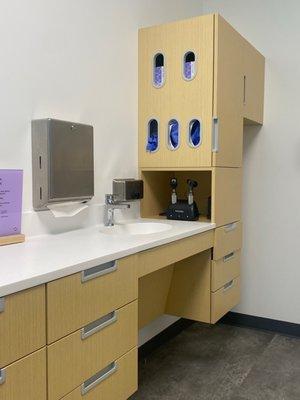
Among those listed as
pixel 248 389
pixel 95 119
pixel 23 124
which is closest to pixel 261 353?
pixel 248 389

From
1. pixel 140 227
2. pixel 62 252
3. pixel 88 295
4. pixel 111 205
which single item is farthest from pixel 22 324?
pixel 140 227

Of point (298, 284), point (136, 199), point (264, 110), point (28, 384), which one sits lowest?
point (298, 284)

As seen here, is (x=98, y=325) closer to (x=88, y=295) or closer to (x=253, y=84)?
(x=88, y=295)

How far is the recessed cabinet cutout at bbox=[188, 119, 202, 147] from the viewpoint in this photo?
2300 millimetres

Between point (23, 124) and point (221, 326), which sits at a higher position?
point (23, 124)

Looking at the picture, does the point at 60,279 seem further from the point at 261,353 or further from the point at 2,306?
the point at 261,353

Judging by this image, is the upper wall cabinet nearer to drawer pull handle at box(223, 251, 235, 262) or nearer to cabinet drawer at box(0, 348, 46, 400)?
drawer pull handle at box(223, 251, 235, 262)

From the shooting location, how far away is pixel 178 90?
2332mm

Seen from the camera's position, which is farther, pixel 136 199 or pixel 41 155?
pixel 136 199

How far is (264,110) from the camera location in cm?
288

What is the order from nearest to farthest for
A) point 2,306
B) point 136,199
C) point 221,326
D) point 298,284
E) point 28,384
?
point 2,306 < point 28,384 < point 136,199 < point 298,284 < point 221,326

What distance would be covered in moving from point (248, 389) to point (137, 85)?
6.18 feet

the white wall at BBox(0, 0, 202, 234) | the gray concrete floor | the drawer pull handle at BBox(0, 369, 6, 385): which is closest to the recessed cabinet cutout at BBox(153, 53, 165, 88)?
the white wall at BBox(0, 0, 202, 234)

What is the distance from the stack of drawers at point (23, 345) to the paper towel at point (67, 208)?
2.41 ft
